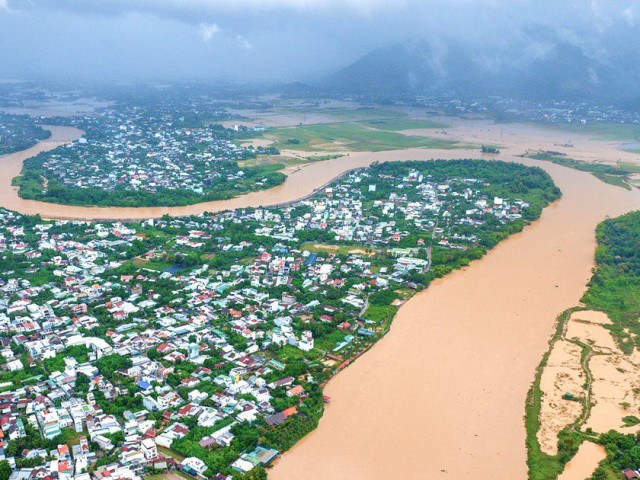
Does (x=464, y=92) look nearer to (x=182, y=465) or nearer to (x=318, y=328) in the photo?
(x=318, y=328)

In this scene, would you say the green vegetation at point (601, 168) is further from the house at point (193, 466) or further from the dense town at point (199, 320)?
the house at point (193, 466)

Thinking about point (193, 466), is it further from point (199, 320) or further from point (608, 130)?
point (608, 130)

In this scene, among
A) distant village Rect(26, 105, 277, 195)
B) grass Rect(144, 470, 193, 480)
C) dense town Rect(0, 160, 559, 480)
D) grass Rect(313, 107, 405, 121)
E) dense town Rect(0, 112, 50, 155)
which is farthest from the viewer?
grass Rect(313, 107, 405, 121)

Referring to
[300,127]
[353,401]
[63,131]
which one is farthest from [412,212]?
[63,131]

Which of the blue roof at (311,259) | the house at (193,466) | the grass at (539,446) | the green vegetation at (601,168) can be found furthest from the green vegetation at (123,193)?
the grass at (539,446)

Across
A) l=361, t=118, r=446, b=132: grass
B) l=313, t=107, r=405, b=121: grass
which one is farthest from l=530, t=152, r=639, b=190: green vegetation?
l=313, t=107, r=405, b=121: grass

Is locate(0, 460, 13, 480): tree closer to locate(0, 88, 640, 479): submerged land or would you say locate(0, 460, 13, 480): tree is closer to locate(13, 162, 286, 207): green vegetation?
locate(0, 88, 640, 479): submerged land
